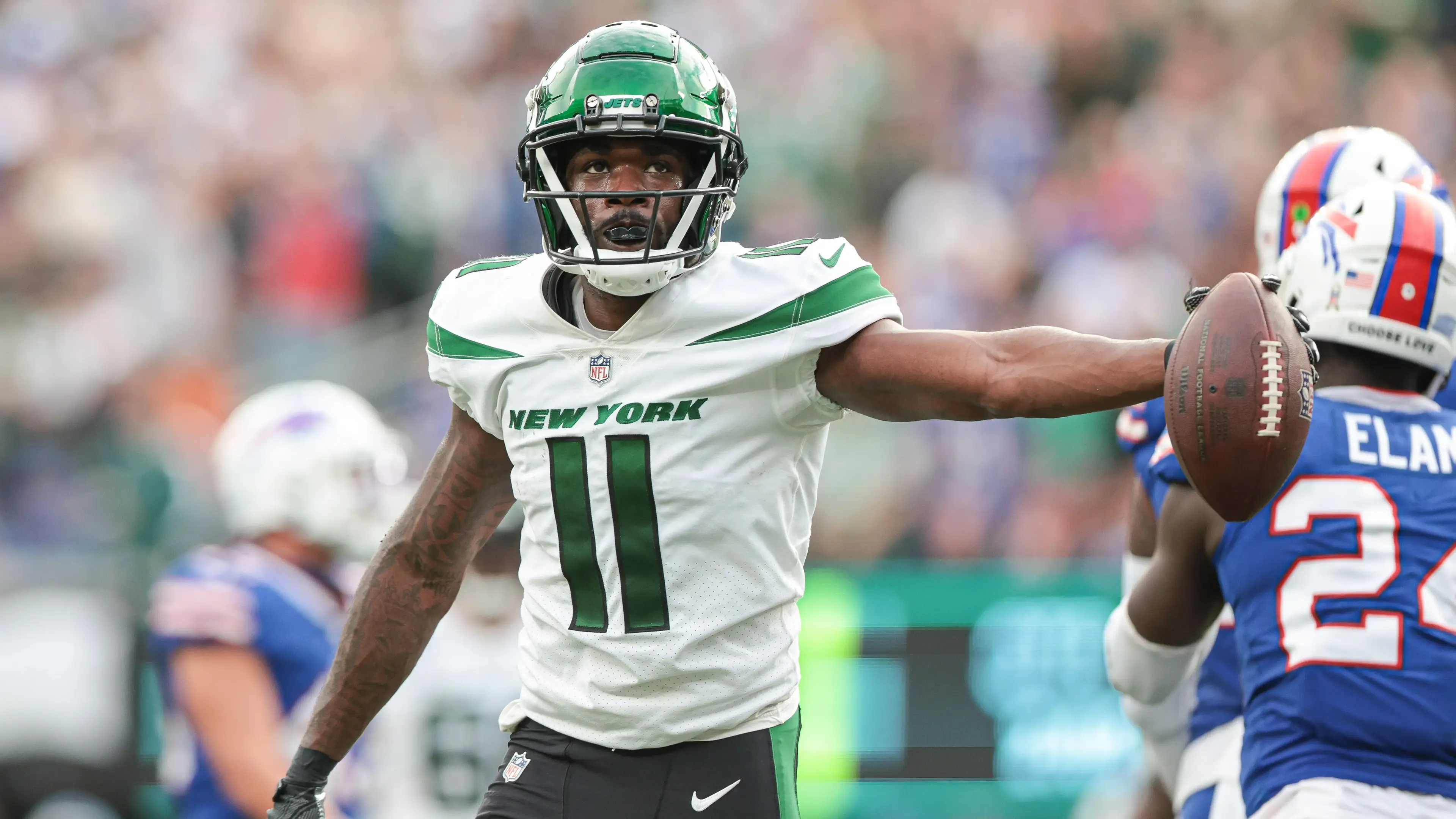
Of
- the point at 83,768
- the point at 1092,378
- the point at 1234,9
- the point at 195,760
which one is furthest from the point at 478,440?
the point at 1234,9

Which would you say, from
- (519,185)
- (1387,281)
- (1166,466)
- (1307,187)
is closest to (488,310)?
(1166,466)

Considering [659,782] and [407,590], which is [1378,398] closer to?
[659,782]

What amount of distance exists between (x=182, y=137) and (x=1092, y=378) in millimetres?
8803

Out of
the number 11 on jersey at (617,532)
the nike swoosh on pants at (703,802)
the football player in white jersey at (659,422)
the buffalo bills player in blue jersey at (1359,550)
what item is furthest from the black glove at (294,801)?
the buffalo bills player in blue jersey at (1359,550)

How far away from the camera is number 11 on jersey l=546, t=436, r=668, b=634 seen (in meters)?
3.11

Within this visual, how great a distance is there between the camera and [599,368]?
318 centimetres

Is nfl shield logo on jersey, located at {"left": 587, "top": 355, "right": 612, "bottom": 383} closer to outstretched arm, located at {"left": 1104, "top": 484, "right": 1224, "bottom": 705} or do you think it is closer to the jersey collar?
outstretched arm, located at {"left": 1104, "top": 484, "right": 1224, "bottom": 705}

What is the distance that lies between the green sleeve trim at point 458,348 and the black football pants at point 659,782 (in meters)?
0.72

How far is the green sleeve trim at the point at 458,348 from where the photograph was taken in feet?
10.8

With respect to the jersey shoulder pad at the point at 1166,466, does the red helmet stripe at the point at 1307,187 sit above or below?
above

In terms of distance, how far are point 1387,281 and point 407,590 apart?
2.21 meters

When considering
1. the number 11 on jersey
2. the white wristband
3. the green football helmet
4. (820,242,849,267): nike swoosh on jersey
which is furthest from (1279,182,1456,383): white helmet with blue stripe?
the number 11 on jersey

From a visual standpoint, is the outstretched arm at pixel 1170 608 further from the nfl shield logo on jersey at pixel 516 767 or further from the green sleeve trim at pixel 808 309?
the nfl shield logo on jersey at pixel 516 767

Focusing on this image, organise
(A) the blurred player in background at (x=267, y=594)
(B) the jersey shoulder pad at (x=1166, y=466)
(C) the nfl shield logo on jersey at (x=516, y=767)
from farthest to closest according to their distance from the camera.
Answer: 1. (A) the blurred player in background at (x=267, y=594)
2. (B) the jersey shoulder pad at (x=1166, y=466)
3. (C) the nfl shield logo on jersey at (x=516, y=767)
